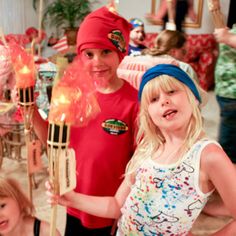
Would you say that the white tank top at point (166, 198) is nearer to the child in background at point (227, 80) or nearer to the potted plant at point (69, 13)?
the child in background at point (227, 80)

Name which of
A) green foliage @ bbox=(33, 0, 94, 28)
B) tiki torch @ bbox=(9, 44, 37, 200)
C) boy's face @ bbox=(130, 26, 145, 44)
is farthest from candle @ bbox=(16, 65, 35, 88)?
green foliage @ bbox=(33, 0, 94, 28)

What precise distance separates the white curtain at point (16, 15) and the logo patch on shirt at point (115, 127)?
578 centimetres

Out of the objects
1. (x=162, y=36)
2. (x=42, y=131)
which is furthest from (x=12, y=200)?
(x=162, y=36)

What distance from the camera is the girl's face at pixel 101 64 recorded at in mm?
1208

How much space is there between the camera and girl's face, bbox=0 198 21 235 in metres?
1.17

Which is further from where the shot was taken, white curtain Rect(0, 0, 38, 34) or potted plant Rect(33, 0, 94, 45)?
potted plant Rect(33, 0, 94, 45)

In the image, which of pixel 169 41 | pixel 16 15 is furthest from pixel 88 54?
pixel 16 15

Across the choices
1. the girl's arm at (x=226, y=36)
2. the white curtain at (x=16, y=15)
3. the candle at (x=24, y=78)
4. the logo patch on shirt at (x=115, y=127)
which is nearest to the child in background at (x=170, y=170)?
the logo patch on shirt at (x=115, y=127)

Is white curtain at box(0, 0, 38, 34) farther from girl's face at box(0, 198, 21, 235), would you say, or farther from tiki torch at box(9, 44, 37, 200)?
girl's face at box(0, 198, 21, 235)

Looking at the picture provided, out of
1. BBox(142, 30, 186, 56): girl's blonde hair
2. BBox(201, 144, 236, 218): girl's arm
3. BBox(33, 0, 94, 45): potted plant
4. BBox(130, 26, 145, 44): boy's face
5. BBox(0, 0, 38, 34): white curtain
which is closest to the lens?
BBox(201, 144, 236, 218): girl's arm

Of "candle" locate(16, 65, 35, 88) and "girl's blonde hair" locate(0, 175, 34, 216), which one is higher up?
"candle" locate(16, 65, 35, 88)

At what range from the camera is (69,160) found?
0.79 metres

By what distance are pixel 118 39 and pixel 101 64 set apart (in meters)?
0.11

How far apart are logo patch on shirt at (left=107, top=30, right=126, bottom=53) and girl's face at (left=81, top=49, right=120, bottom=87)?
3cm
